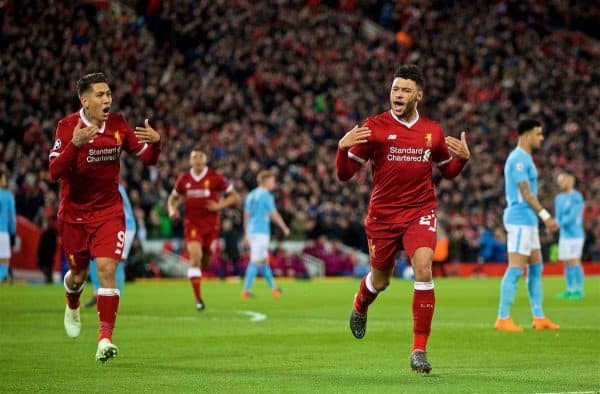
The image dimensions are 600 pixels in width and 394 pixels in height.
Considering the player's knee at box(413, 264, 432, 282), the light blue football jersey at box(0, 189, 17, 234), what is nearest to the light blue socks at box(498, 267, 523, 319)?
the player's knee at box(413, 264, 432, 282)

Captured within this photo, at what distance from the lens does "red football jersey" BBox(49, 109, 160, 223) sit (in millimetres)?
11320

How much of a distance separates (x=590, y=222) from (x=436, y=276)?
6157mm

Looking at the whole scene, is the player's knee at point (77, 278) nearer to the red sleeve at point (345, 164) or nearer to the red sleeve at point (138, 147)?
the red sleeve at point (138, 147)

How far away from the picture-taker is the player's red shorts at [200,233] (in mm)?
20844

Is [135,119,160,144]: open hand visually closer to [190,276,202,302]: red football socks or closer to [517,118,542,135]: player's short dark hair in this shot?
[517,118,542,135]: player's short dark hair

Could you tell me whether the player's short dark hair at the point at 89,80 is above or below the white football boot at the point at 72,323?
above

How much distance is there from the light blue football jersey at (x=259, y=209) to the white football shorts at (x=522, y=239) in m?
10.9

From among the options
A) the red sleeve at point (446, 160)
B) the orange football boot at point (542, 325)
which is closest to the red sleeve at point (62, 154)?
the red sleeve at point (446, 160)

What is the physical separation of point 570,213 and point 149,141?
649 inches

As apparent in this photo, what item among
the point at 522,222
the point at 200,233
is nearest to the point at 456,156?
the point at 522,222

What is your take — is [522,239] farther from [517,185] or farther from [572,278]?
[572,278]

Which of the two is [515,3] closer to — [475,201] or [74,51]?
[475,201]

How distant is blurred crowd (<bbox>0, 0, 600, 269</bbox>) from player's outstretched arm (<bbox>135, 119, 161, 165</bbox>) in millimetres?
20981

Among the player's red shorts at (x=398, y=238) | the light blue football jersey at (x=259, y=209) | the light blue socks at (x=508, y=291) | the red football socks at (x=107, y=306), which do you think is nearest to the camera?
the player's red shorts at (x=398, y=238)
